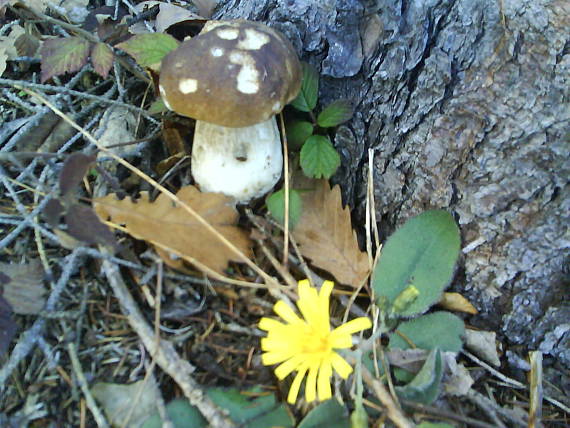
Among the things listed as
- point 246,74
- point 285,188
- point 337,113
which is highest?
point 246,74

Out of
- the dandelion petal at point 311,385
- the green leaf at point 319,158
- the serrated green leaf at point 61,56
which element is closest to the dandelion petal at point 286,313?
the dandelion petal at point 311,385

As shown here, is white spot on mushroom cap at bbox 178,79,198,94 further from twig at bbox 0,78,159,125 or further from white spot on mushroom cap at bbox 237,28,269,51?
twig at bbox 0,78,159,125

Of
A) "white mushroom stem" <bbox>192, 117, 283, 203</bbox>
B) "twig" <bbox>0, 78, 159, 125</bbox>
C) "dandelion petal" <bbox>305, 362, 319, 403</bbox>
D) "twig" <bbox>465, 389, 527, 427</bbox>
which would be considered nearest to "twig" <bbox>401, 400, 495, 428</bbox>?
"twig" <bbox>465, 389, 527, 427</bbox>

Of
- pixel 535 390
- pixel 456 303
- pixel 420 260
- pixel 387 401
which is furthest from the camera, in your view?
pixel 456 303

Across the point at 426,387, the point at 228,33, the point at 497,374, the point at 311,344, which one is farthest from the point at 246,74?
the point at 497,374

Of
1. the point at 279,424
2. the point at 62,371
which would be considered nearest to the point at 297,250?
the point at 279,424

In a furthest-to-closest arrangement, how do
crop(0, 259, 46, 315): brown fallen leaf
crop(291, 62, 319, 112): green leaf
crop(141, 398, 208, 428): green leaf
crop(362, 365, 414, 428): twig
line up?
crop(291, 62, 319, 112): green leaf, crop(0, 259, 46, 315): brown fallen leaf, crop(141, 398, 208, 428): green leaf, crop(362, 365, 414, 428): twig

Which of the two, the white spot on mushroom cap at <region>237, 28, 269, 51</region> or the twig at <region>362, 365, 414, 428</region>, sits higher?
the white spot on mushroom cap at <region>237, 28, 269, 51</region>

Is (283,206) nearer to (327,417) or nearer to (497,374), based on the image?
(327,417)
